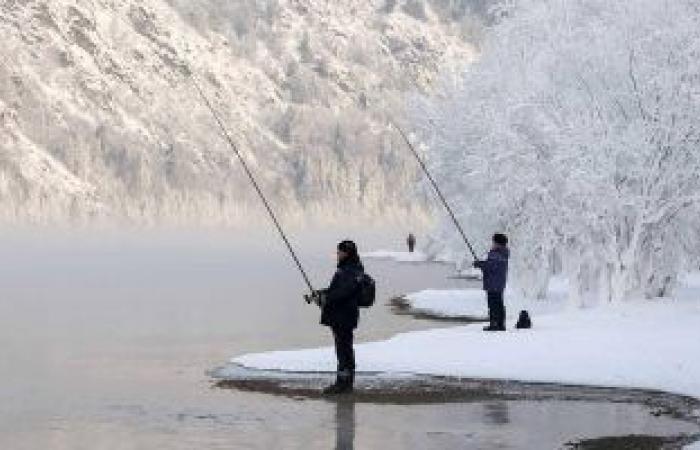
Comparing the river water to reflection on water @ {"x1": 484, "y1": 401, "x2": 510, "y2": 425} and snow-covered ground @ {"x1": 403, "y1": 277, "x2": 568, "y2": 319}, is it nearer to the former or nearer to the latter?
reflection on water @ {"x1": 484, "y1": 401, "x2": 510, "y2": 425}

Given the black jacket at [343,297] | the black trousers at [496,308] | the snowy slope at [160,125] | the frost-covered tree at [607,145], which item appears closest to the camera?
the black jacket at [343,297]

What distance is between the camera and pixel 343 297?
20.6 meters

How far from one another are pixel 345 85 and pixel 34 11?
44.4 m

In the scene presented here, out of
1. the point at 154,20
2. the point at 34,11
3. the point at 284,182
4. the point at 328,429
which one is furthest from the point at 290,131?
the point at 328,429

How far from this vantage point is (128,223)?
16975 centimetres

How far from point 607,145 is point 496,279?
24.2ft

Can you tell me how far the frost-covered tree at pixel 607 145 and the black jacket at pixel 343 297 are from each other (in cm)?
1347

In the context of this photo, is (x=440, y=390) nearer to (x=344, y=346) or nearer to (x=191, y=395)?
(x=344, y=346)

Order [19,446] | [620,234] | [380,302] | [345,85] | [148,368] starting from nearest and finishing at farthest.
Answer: [19,446] < [148,368] < [620,234] < [380,302] < [345,85]

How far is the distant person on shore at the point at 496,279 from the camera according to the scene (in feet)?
89.9

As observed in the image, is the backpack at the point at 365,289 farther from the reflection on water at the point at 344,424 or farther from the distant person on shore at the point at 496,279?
the distant person on shore at the point at 496,279

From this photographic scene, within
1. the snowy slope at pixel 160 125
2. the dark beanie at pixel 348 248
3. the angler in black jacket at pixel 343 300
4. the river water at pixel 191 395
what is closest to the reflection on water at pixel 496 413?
the river water at pixel 191 395

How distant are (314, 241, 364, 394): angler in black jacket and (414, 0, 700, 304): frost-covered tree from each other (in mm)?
13397

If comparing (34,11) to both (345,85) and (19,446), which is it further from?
(19,446)
